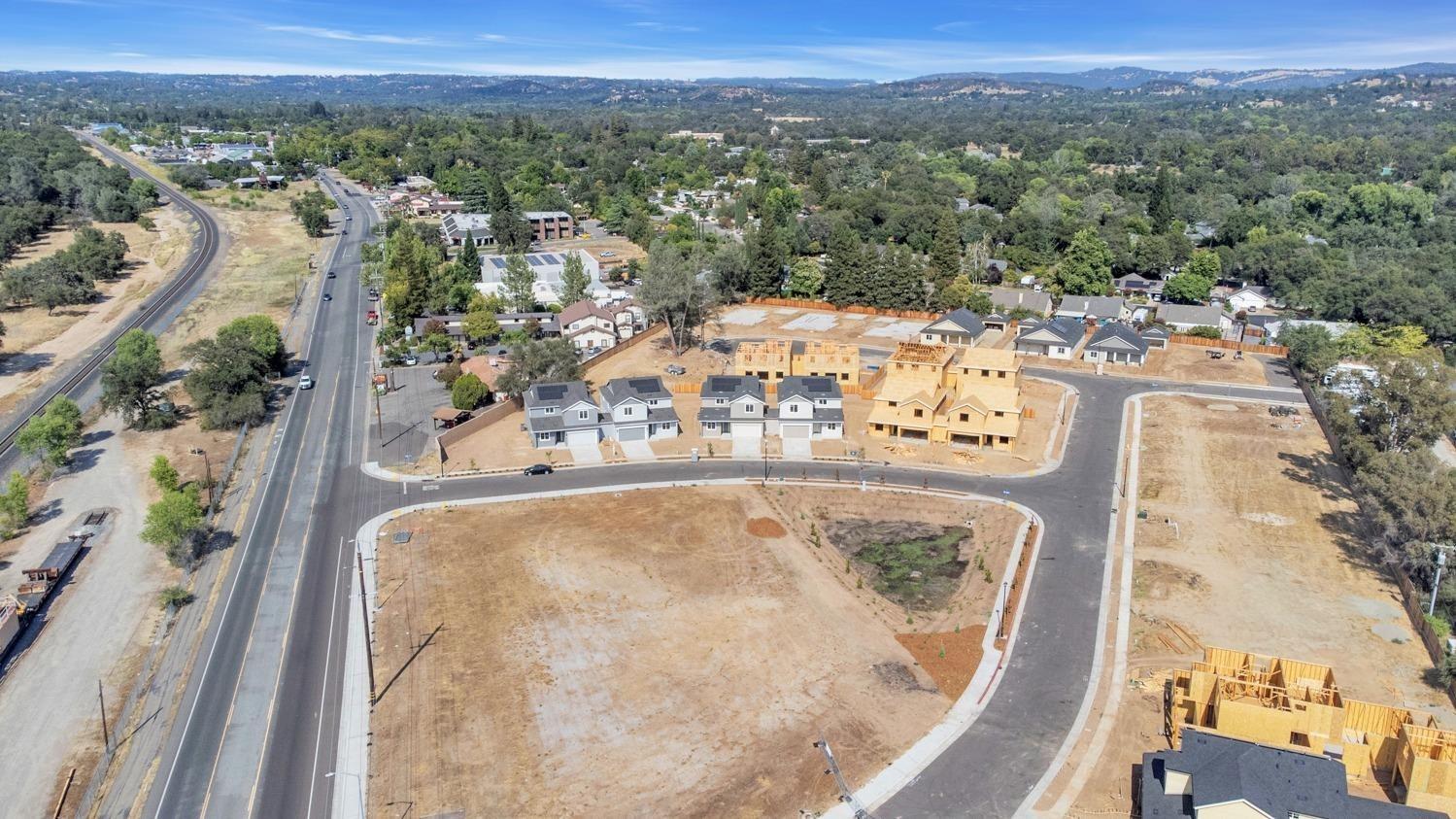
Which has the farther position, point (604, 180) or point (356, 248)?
point (604, 180)

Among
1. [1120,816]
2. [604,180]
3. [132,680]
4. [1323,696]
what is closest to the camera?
[1120,816]

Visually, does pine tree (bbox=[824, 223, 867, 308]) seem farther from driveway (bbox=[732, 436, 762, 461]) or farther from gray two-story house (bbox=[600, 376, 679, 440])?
driveway (bbox=[732, 436, 762, 461])

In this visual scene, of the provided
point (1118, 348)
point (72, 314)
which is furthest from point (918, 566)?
point (72, 314)

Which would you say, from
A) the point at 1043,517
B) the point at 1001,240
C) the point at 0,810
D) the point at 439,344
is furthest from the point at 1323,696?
the point at 1001,240

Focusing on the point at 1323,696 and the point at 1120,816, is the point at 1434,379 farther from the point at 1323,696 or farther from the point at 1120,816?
the point at 1120,816

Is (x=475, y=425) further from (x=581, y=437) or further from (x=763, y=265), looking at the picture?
(x=763, y=265)

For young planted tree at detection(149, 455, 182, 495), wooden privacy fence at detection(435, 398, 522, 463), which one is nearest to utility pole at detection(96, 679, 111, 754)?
young planted tree at detection(149, 455, 182, 495)
